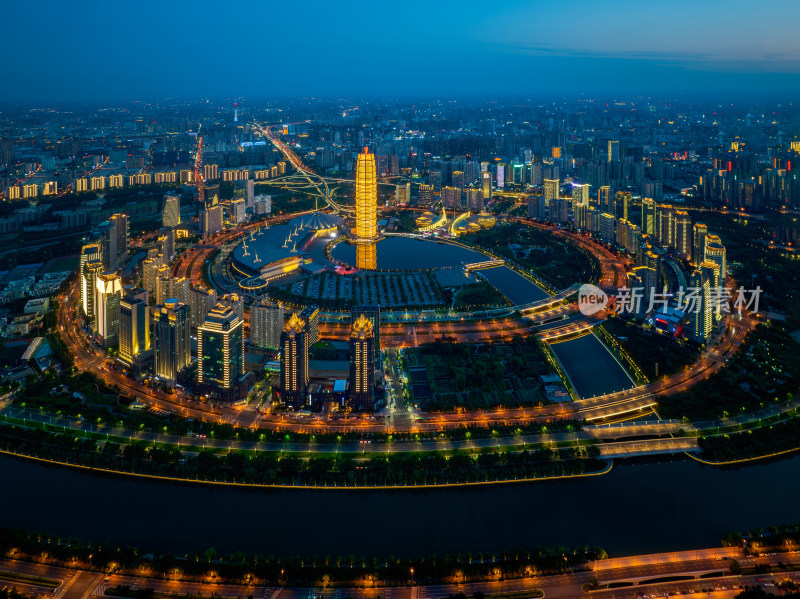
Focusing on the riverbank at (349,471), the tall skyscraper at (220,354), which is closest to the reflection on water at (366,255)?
the tall skyscraper at (220,354)

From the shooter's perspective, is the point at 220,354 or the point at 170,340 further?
the point at 170,340

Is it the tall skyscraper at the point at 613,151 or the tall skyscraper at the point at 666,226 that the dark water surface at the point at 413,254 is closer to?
the tall skyscraper at the point at 666,226

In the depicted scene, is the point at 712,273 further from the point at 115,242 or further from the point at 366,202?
the point at 115,242

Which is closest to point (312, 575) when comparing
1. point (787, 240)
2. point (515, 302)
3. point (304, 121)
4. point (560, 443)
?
point (560, 443)

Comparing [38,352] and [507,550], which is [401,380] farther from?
[38,352]

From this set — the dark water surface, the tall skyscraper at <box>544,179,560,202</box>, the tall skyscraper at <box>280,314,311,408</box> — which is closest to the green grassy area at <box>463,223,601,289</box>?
the dark water surface

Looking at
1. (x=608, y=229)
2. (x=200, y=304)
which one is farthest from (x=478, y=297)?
(x=608, y=229)
